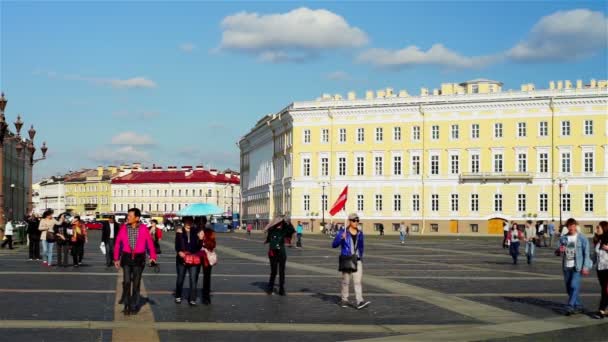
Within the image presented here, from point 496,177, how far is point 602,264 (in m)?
76.1

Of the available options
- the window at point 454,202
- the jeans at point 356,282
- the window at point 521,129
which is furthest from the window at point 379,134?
the jeans at point 356,282

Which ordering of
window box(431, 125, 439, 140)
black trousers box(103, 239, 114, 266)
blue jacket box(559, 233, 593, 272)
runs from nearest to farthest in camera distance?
blue jacket box(559, 233, 593, 272)
black trousers box(103, 239, 114, 266)
window box(431, 125, 439, 140)

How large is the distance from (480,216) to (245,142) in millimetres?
52577

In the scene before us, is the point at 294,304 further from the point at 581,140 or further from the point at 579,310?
the point at 581,140

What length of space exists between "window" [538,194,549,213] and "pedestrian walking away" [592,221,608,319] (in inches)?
2954

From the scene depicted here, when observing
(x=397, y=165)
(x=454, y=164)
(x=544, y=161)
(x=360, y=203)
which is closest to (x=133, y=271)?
(x=544, y=161)

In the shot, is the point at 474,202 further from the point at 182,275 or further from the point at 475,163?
the point at 182,275

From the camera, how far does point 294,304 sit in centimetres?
1848

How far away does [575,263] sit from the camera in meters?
17.4

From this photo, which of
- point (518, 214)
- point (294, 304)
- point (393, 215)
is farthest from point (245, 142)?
point (294, 304)

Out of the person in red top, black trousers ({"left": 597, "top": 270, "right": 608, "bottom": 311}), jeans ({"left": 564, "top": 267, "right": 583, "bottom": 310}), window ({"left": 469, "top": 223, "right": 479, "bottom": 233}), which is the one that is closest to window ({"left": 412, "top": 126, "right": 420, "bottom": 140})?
window ({"left": 469, "top": 223, "right": 479, "bottom": 233})

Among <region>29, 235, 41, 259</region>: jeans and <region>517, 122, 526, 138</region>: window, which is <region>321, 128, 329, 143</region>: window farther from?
<region>29, 235, 41, 259</region>: jeans

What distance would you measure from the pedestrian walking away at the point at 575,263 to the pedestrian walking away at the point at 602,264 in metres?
0.21

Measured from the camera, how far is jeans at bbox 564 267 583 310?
1716 centimetres
